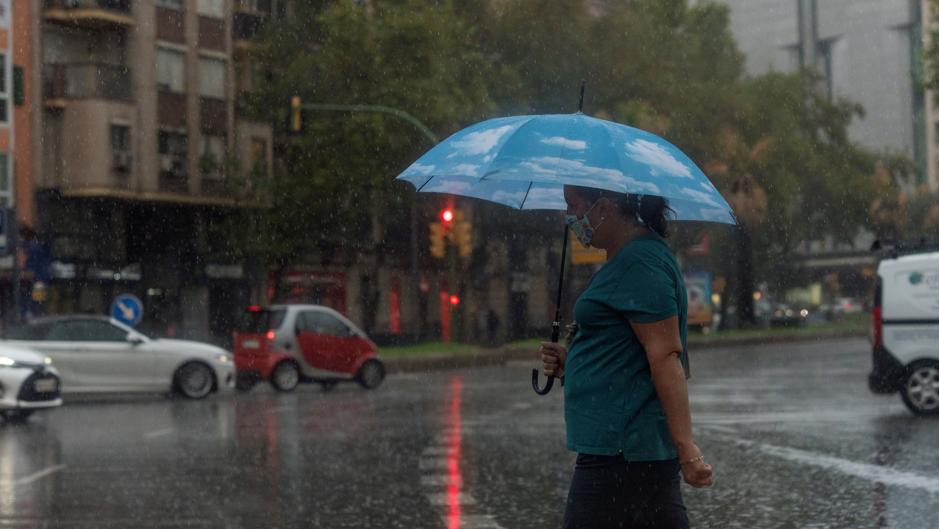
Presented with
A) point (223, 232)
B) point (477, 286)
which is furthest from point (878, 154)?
point (223, 232)

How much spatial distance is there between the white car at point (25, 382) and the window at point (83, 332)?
5.15 metres

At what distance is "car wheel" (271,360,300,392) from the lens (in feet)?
95.3

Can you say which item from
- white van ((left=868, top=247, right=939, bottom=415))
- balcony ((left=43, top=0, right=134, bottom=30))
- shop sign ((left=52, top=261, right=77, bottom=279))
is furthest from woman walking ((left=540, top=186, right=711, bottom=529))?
balcony ((left=43, top=0, right=134, bottom=30))

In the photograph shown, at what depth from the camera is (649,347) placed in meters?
4.72

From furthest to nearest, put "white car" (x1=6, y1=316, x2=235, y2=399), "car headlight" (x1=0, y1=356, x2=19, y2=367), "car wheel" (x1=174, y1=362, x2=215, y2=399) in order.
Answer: "car wheel" (x1=174, y1=362, x2=215, y2=399), "white car" (x1=6, y1=316, x2=235, y2=399), "car headlight" (x1=0, y1=356, x2=19, y2=367)

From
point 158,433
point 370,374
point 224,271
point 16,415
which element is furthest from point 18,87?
point 158,433

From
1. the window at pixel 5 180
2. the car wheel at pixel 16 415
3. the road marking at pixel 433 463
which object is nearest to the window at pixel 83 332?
the car wheel at pixel 16 415

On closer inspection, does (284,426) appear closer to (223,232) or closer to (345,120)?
(345,120)

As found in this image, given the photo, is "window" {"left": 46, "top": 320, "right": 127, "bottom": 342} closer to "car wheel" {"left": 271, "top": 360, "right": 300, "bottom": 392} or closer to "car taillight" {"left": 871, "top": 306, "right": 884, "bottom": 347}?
"car wheel" {"left": 271, "top": 360, "right": 300, "bottom": 392}

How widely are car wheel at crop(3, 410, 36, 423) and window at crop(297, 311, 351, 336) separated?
8.73m

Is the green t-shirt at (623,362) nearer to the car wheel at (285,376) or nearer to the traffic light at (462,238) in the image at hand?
the car wheel at (285,376)

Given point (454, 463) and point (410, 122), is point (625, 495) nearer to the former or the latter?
point (454, 463)

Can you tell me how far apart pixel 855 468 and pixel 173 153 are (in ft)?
128

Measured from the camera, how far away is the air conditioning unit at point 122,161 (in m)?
47.2
